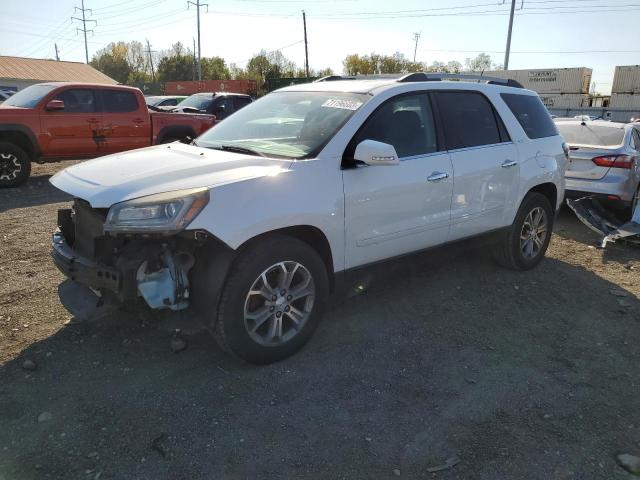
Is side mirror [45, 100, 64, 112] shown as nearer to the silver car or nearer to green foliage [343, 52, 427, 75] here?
the silver car

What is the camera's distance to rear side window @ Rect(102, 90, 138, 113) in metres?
10.2

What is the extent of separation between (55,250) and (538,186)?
4452 millimetres

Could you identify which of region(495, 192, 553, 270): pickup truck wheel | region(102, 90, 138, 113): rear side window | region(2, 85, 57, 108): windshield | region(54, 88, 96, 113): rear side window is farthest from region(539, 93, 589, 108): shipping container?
region(495, 192, 553, 270): pickup truck wheel

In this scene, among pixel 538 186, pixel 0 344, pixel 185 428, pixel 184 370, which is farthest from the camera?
pixel 538 186

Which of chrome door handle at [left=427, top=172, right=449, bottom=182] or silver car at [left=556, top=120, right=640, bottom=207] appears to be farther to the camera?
silver car at [left=556, top=120, right=640, bottom=207]

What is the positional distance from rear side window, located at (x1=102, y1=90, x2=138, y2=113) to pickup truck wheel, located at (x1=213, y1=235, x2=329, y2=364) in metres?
8.44

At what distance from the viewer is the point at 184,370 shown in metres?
3.31

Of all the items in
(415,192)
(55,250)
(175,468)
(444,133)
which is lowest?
(175,468)

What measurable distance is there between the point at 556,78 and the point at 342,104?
39677 mm

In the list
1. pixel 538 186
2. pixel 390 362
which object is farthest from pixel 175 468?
pixel 538 186

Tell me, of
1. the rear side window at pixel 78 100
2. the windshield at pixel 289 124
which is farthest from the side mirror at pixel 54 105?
the windshield at pixel 289 124

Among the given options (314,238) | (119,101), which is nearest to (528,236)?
(314,238)

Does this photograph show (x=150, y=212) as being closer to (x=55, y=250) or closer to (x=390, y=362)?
(x=55, y=250)

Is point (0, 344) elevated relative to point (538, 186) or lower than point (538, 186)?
lower
